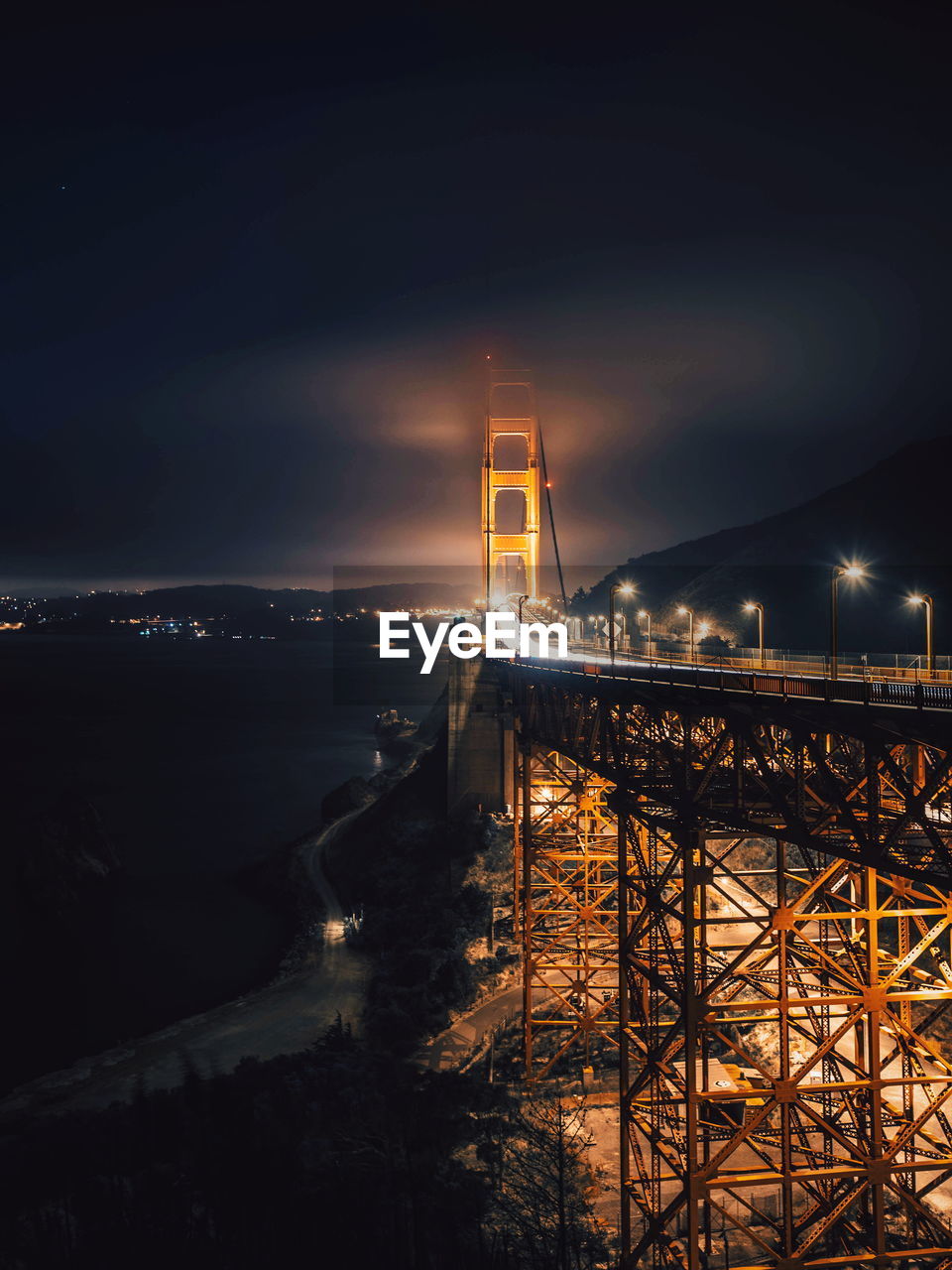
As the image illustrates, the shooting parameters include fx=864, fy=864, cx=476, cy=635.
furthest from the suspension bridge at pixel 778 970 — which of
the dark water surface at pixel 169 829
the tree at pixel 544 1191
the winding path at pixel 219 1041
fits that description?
the dark water surface at pixel 169 829

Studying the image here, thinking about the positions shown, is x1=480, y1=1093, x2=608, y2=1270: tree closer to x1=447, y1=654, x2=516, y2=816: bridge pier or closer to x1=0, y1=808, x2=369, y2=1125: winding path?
x1=0, y1=808, x2=369, y2=1125: winding path

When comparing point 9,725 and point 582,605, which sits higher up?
point 582,605

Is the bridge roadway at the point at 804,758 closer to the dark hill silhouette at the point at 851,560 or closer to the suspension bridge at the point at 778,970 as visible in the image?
the suspension bridge at the point at 778,970

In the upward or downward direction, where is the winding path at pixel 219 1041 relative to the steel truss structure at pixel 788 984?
downward

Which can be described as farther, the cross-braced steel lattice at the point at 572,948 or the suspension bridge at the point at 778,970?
the cross-braced steel lattice at the point at 572,948

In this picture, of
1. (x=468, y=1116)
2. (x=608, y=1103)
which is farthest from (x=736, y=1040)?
(x=468, y=1116)

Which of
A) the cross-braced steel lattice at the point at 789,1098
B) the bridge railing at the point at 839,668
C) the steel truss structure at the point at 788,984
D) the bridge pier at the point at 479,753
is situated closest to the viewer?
the steel truss structure at the point at 788,984

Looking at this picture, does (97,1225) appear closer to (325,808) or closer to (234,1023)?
(234,1023)

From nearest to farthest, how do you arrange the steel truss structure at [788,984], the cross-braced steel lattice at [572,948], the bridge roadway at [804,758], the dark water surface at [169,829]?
the bridge roadway at [804,758] < the steel truss structure at [788,984] < the cross-braced steel lattice at [572,948] < the dark water surface at [169,829]
